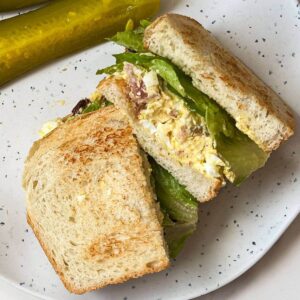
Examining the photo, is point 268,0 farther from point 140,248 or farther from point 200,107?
point 140,248

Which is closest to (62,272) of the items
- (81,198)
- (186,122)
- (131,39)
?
(81,198)

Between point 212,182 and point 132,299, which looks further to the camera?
point 132,299

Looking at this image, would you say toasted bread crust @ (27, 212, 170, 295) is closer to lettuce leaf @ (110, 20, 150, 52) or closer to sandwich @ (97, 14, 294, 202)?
sandwich @ (97, 14, 294, 202)

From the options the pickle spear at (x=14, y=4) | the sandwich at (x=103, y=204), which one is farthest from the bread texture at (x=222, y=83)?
the pickle spear at (x=14, y=4)

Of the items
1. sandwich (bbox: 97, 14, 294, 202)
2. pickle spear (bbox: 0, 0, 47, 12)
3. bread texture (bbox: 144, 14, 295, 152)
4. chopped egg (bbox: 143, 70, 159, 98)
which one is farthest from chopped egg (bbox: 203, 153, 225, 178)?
pickle spear (bbox: 0, 0, 47, 12)

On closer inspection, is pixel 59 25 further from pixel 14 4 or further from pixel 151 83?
pixel 151 83

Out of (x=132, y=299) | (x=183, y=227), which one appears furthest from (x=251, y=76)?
(x=132, y=299)

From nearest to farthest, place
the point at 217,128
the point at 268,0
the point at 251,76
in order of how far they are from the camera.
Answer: the point at 217,128 < the point at 251,76 < the point at 268,0
